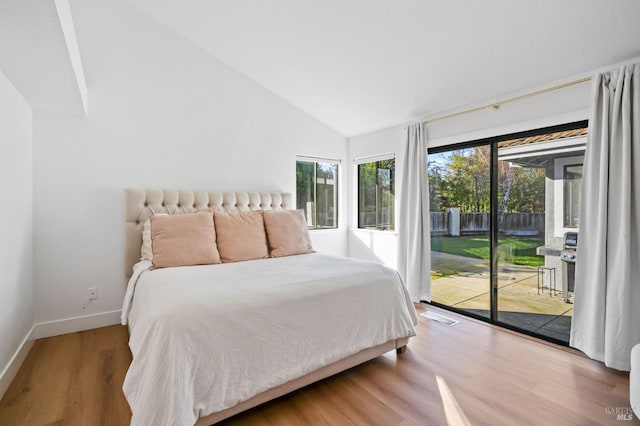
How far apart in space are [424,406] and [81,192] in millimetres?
3267

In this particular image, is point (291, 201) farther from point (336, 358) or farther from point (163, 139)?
point (336, 358)

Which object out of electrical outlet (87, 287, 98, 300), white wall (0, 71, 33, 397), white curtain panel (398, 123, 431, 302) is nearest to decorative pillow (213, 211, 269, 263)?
electrical outlet (87, 287, 98, 300)

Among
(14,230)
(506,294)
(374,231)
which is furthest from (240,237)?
(506,294)

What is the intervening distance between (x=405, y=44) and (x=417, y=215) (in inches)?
70.1

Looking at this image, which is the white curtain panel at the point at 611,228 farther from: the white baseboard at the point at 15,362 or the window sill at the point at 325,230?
the white baseboard at the point at 15,362

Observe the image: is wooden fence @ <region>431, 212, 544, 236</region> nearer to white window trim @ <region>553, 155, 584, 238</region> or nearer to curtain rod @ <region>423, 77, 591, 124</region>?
white window trim @ <region>553, 155, 584, 238</region>

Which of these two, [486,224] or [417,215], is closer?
[486,224]

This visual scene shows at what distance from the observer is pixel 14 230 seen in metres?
2.20

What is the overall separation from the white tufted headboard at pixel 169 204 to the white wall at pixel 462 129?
1566 mm

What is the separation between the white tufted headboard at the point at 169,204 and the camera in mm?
3002

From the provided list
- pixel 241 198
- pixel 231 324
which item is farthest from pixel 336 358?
pixel 241 198

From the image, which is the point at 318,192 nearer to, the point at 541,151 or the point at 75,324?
the point at 541,151

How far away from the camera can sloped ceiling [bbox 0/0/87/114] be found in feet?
4.63

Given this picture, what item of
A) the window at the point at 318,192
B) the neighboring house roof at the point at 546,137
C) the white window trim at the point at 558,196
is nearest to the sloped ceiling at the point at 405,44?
the neighboring house roof at the point at 546,137
